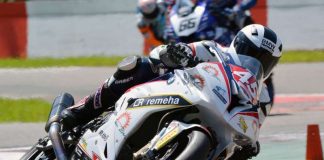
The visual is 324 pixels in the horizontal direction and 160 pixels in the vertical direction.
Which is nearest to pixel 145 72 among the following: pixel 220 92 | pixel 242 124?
pixel 220 92

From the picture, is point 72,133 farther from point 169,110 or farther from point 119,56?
point 119,56

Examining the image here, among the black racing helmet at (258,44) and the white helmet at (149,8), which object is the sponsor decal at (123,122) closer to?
the black racing helmet at (258,44)

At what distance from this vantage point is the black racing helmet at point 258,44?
5.47 m

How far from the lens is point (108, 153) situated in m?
5.22

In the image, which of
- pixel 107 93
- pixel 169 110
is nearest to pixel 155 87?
pixel 169 110

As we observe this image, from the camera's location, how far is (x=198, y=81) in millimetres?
5109

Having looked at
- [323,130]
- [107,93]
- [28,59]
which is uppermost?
[28,59]

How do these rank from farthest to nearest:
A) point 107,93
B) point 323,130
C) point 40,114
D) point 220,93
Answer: point 40,114, point 323,130, point 107,93, point 220,93

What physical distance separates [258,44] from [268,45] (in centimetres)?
7

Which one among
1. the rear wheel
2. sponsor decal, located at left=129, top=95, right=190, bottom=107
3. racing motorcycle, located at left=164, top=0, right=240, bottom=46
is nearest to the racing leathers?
sponsor decal, located at left=129, top=95, right=190, bottom=107

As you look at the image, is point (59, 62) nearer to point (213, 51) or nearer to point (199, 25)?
point (199, 25)

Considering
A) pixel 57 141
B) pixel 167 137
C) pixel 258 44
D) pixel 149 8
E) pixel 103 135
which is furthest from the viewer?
pixel 149 8

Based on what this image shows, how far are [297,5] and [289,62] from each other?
1703mm

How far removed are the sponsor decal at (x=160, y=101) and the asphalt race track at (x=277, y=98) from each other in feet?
7.80
